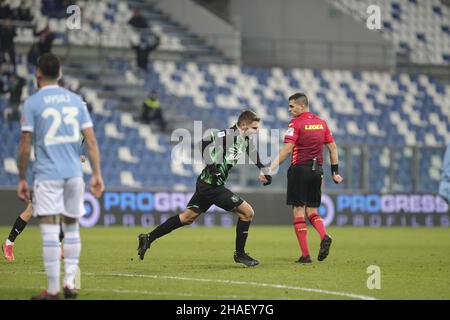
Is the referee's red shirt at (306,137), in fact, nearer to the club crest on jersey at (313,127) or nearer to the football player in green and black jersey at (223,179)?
the club crest on jersey at (313,127)

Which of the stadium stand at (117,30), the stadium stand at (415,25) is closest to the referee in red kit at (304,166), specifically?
the stadium stand at (117,30)

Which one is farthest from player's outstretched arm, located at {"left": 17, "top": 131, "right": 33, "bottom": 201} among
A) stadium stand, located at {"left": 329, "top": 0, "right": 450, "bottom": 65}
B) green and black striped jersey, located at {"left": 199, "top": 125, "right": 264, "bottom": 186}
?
stadium stand, located at {"left": 329, "top": 0, "right": 450, "bottom": 65}

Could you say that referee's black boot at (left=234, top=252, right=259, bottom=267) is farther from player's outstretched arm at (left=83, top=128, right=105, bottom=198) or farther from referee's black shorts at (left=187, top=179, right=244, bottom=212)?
player's outstretched arm at (left=83, top=128, right=105, bottom=198)

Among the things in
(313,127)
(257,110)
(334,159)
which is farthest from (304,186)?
(257,110)

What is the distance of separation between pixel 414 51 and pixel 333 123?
6344 millimetres

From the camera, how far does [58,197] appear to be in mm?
8477

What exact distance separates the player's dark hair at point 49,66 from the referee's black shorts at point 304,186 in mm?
5322

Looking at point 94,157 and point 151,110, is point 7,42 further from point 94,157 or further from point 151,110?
point 94,157

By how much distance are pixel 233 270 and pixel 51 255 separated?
3.81m

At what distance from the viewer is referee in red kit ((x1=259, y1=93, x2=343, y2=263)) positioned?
13.0 metres

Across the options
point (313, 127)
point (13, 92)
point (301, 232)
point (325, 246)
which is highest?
point (13, 92)

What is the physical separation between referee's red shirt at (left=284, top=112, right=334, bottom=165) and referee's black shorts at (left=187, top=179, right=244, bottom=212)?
47.8 inches
